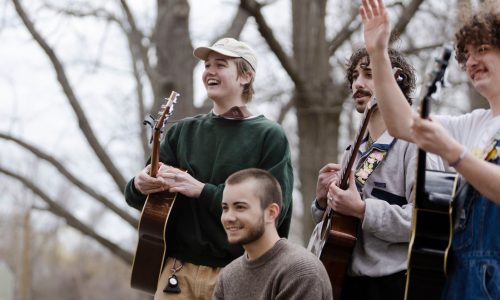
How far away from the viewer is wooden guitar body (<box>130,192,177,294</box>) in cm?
450

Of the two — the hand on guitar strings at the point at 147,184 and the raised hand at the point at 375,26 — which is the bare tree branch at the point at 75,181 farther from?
the raised hand at the point at 375,26

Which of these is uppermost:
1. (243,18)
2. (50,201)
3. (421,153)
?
(243,18)

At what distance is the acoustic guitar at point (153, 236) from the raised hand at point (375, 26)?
1575 millimetres

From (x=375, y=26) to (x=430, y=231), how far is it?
0.81 m

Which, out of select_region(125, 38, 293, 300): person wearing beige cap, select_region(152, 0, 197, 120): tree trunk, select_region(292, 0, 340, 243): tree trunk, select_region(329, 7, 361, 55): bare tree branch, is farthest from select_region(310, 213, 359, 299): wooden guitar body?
select_region(329, 7, 361, 55): bare tree branch

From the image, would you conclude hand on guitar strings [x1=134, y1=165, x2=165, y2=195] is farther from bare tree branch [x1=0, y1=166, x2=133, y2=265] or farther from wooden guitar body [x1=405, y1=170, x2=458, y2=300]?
bare tree branch [x1=0, y1=166, x2=133, y2=265]

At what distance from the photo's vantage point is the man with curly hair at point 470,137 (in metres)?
2.94

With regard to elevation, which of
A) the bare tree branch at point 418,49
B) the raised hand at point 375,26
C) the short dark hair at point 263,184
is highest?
the bare tree branch at point 418,49

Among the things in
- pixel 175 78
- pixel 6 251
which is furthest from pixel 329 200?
pixel 6 251

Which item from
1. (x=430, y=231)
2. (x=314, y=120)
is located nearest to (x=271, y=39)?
(x=314, y=120)

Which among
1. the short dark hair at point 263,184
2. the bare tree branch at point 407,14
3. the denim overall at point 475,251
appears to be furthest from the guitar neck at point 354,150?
the bare tree branch at point 407,14

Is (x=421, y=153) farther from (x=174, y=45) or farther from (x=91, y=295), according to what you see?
(x=91, y=295)

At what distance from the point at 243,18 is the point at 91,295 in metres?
39.0

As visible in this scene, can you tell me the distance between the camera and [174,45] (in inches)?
418
